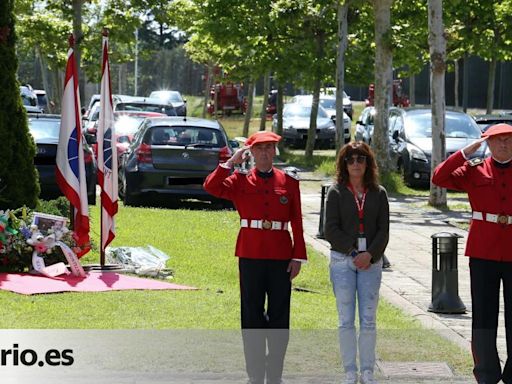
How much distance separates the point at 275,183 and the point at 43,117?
14.0 meters

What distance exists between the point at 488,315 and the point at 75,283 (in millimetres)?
4782

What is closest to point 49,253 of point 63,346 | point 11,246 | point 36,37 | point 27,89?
point 11,246

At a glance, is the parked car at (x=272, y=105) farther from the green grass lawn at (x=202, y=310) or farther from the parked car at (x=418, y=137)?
the green grass lawn at (x=202, y=310)

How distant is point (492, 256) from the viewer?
8227 millimetres

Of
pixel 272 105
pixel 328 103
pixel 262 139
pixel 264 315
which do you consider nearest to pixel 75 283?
pixel 264 315

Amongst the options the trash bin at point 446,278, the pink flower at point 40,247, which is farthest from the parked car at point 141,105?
the trash bin at point 446,278

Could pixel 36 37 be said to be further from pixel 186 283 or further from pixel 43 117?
pixel 186 283

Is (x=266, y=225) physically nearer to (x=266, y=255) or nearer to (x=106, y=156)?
(x=266, y=255)

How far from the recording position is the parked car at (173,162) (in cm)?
2062

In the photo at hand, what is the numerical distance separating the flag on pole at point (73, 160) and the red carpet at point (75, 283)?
73 cm

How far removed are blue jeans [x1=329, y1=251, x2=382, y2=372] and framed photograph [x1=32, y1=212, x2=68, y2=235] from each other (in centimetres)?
490

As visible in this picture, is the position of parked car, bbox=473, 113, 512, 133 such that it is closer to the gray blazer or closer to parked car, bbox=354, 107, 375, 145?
parked car, bbox=354, 107, 375, 145

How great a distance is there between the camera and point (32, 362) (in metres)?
8.67

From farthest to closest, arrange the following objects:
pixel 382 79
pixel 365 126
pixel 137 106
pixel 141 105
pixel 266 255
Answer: pixel 141 105
pixel 137 106
pixel 365 126
pixel 382 79
pixel 266 255
